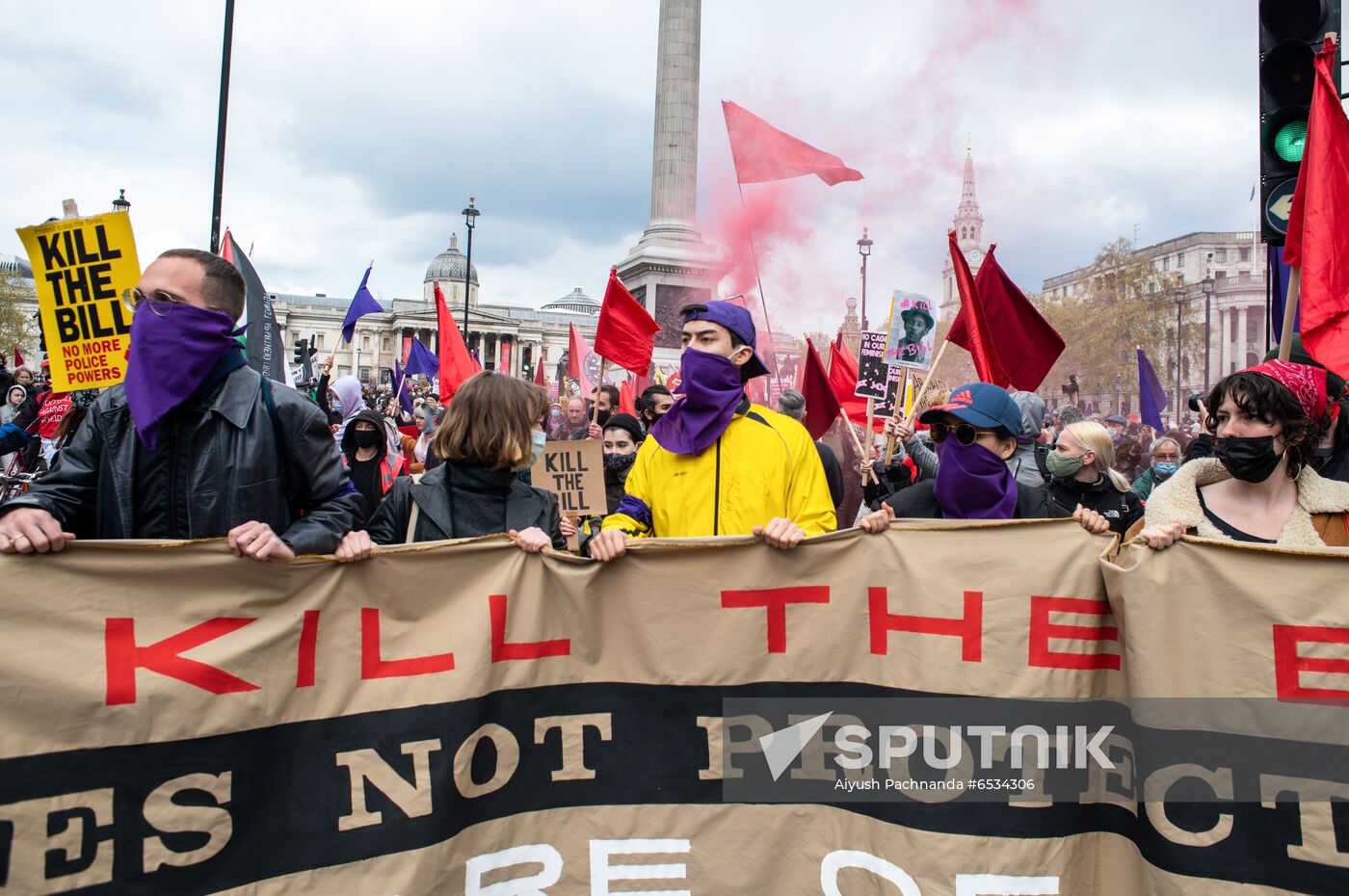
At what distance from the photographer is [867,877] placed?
2719mm

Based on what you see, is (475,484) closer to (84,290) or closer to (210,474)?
(210,474)

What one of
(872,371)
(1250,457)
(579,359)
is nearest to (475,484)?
(1250,457)

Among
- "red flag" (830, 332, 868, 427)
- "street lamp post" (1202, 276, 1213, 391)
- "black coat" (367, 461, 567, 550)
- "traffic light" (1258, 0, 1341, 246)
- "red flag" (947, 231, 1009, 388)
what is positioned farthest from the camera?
"street lamp post" (1202, 276, 1213, 391)

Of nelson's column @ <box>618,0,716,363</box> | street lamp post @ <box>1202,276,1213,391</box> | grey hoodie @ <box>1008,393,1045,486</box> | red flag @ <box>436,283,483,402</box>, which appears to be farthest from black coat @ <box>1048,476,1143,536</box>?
street lamp post @ <box>1202,276,1213,391</box>

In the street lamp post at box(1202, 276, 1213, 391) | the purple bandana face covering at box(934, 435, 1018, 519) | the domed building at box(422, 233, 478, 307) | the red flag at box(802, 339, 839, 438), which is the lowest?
the purple bandana face covering at box(934, 435, 1018, 519)

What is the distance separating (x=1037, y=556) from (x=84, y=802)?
8.76ft

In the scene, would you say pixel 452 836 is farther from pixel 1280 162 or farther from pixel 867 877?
pixel 1280 162

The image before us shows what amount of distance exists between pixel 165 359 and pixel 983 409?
8.89 ft

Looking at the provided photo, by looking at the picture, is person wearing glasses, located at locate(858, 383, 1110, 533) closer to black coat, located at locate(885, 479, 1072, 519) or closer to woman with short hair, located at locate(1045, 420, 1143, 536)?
black coat, located at locate(885, 479, 1072, 519)

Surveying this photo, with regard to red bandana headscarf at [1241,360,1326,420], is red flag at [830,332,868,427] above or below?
above

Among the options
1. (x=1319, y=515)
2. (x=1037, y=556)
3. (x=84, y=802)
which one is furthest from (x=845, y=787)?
(x=84, y=802)

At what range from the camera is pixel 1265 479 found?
3016 millimetres

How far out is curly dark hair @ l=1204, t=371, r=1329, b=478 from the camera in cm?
296

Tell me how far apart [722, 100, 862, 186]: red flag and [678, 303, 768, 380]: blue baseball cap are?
183 inches
